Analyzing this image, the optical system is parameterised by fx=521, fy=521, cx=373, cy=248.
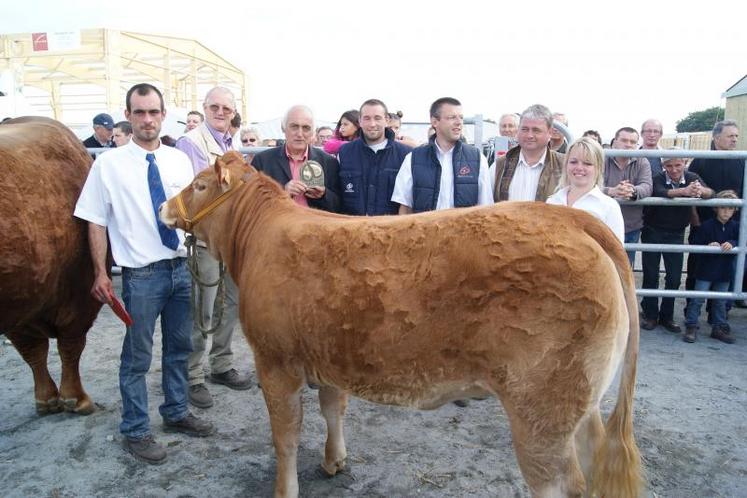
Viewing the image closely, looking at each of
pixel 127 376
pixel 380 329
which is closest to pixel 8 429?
pixel 127 376

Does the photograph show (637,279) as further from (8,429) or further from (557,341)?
(8,429)

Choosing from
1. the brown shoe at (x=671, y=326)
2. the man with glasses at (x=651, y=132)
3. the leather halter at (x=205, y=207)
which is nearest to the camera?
the leather halter at (x=205, y=207)

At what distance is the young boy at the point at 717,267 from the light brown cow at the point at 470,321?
3924 millimetres

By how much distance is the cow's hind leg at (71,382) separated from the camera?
13.8 feet

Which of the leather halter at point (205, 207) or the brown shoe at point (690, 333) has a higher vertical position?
the leather halter at point (205, 207)

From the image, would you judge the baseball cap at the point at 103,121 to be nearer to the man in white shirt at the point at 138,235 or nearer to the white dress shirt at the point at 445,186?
the man in white shirt at the point at 138,235

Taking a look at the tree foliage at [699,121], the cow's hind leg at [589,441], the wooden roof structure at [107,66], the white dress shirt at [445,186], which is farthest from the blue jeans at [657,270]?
the tree foliage at [699,121]

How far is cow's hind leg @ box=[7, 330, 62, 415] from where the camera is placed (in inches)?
166

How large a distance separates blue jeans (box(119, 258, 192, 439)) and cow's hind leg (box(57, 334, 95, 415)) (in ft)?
2.82

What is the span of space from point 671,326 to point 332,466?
15.3 ft

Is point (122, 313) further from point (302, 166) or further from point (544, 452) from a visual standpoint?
point (544, 452)

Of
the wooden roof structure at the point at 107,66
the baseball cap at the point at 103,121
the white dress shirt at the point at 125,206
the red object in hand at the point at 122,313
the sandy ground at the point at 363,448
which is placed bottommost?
the sandy ground at the point at 363,448

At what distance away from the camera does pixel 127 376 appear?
3.54 m

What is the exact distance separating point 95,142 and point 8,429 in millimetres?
5996
